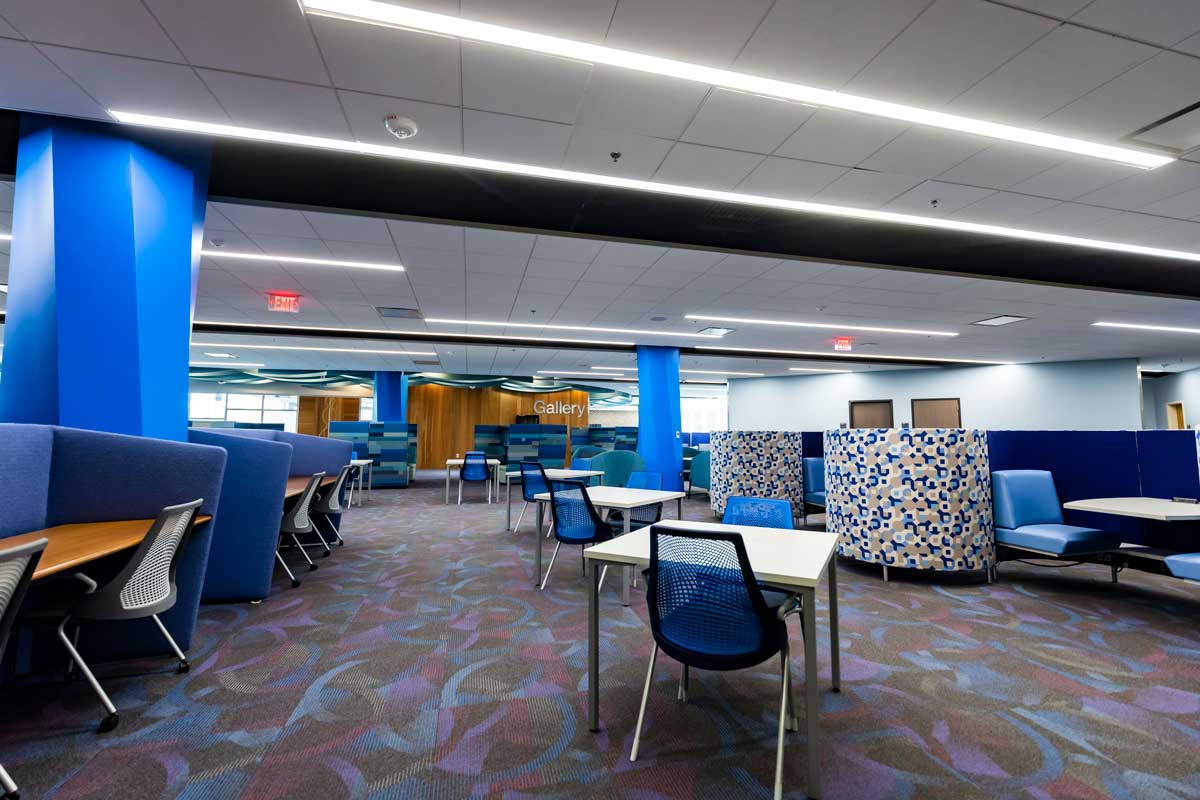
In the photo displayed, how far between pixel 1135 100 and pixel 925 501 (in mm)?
2983

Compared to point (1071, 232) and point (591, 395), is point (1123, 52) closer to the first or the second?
point (1071, 232)

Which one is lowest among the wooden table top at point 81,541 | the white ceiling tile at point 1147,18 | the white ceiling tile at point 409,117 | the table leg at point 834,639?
the table leg at point 834,639

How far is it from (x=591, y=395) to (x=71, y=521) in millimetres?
18495

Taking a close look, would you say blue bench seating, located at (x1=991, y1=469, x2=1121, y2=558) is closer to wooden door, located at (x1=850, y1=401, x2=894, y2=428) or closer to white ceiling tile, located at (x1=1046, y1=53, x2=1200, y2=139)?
white ceiling tile, located at (x1=1046, y1=53, x2=1200, y2=139)

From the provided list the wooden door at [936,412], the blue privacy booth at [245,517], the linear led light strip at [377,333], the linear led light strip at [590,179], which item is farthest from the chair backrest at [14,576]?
the wooden door at [936,412]

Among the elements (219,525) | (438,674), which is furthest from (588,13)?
(219,525)

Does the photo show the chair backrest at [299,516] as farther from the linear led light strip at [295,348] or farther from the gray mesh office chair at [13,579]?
the linear led light strip at [295,348]

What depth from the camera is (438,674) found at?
2561 mm

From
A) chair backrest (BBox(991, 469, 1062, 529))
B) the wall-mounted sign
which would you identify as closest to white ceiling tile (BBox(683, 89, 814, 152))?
chair backrest (BBox(991, 469, 1062, 529))

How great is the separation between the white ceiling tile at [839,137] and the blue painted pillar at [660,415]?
726cm

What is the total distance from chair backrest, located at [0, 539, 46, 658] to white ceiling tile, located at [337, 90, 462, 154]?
2745 millimetres

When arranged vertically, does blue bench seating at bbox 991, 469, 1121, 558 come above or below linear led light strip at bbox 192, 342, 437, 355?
below

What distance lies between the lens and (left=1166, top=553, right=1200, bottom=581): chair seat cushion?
9.84ft

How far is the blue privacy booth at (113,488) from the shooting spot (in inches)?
92.4
